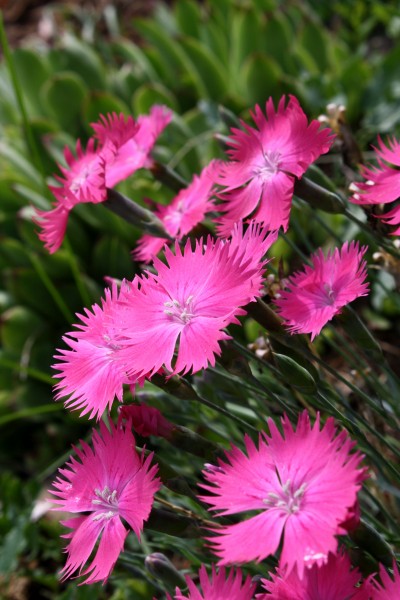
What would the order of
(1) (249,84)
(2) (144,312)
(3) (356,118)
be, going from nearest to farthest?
(2) (144,312)
(1) (249,84)
(3) (356,118)

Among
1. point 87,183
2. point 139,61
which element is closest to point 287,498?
point 87,183

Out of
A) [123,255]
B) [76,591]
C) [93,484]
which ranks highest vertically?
[93,484]

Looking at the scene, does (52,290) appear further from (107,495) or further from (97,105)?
(107,495)

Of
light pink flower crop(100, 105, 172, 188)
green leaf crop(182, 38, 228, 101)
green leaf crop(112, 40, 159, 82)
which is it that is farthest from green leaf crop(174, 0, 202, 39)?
light pink flower crop(100, 105, 172, 188)

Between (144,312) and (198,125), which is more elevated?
(144,312)

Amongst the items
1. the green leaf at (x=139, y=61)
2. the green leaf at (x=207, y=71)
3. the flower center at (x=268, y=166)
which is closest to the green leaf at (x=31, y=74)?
the green leaf at (x=139, y=61)

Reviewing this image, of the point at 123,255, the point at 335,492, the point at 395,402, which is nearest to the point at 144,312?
the point at 335,492

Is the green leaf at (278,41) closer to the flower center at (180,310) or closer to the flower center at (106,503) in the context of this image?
the flower center at (180,310)

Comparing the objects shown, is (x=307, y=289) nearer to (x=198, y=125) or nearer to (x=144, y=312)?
(x=144, y=312)

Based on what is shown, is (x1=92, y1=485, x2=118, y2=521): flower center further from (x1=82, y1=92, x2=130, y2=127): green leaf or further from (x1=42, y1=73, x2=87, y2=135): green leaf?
(x1=42, y1=73, x2=87, y2=135): green leaf
